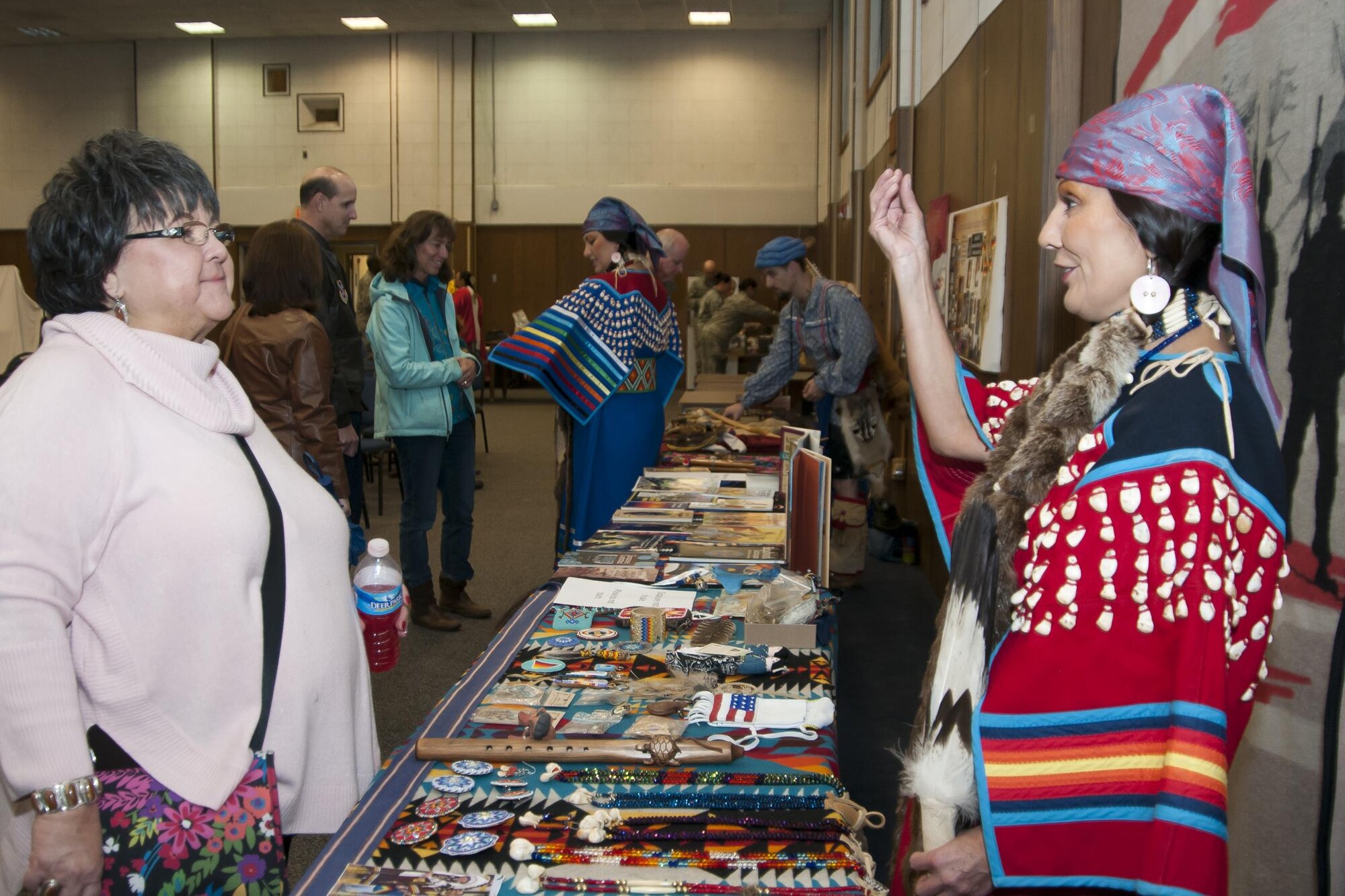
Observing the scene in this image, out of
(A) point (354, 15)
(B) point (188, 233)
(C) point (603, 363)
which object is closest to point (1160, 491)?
(B) point (188, 233)

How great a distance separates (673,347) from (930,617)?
169 cm

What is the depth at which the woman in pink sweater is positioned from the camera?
1.23 meters

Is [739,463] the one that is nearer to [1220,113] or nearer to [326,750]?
[326,750]

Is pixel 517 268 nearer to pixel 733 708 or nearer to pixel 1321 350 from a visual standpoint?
pixel 733 708

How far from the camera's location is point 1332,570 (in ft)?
4.53

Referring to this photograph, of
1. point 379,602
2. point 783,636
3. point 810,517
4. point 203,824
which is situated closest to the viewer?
point 203,824

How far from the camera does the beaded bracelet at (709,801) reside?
1.44 metres

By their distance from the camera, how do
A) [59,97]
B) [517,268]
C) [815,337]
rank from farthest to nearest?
1. [517,268]
2. [59,97]
3. [815,337]

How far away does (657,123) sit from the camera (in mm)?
14688

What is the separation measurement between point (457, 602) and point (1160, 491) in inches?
148

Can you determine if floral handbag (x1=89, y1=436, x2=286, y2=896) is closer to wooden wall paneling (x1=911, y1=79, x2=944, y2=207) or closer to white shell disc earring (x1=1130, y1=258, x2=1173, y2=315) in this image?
white shell disc earring (x1=1130, y1=258, x2=1173, y2=315)

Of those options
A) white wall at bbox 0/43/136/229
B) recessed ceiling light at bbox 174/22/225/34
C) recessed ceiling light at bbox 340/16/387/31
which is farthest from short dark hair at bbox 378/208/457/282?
white wall at bbox 0/43/136/229

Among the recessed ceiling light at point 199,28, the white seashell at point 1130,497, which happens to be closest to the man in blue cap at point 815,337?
the white seashell at point 1130,497

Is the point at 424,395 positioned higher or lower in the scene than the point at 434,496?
higher
